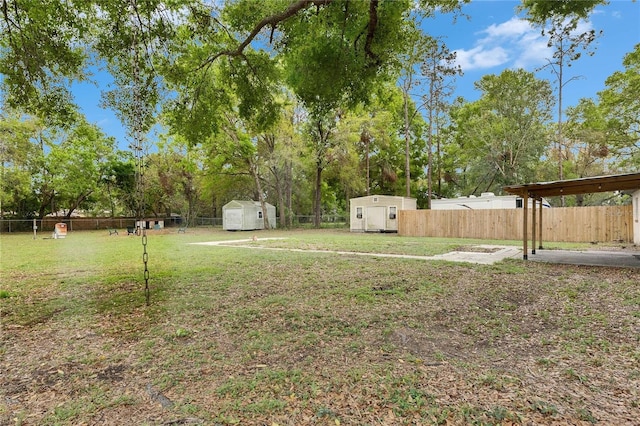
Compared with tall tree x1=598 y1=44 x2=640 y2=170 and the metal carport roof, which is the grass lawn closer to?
the metal carport roof

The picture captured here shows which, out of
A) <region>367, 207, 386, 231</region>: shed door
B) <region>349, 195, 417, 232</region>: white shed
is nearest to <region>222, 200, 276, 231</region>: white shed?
<region>349, 195, 417, 232</region>: white shed

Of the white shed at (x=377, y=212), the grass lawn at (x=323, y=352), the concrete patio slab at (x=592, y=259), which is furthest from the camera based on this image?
the white shed at (x=377, y=212)

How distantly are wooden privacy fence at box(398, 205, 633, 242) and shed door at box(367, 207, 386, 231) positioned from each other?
7.48ft

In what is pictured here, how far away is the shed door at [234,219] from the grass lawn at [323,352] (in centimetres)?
1756

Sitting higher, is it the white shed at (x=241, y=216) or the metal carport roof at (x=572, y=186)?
the metal carport roof at (x=572, y=186)

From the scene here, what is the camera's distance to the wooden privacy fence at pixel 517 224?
12719mm

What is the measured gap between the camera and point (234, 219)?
77.3ft

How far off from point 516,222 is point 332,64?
1218cm

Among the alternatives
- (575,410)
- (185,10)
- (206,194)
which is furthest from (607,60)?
(206,194)

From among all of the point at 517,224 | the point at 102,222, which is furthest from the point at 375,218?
the point at 102,222

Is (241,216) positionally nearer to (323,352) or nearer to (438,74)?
(438,74)

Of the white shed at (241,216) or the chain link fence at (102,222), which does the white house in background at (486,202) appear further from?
the white shed at (241,216)

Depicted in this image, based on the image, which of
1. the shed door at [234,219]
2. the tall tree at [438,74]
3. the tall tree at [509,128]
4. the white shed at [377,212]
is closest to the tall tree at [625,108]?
the tall tree at [509,128]

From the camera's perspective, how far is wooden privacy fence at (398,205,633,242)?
41.7ft
